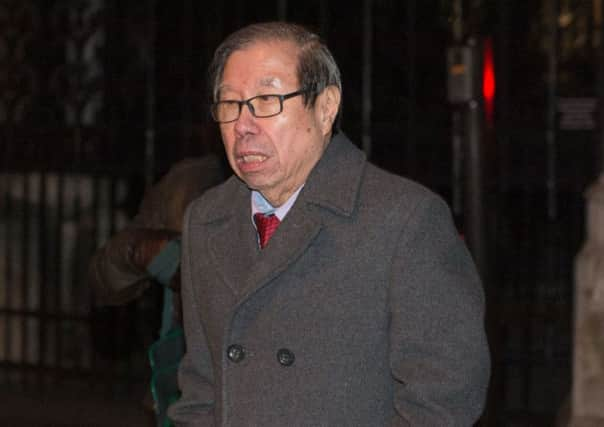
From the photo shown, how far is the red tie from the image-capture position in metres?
3.18

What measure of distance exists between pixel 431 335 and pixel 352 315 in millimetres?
162

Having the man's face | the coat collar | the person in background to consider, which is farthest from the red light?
the man's face

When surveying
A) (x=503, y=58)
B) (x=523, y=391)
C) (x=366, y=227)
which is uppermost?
(x=503, y=58)

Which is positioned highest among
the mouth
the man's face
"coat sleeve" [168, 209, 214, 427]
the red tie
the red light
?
the red light

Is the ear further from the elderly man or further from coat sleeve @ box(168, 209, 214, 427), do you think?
coat sleeve @ box(168, 209, 214, 427)

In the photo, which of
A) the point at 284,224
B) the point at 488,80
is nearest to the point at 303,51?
the point at 284,224

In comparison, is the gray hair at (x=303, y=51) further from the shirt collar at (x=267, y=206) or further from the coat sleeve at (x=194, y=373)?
the coat sleeve at (x=194, y=373)

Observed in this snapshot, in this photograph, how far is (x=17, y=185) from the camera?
30.4 feet

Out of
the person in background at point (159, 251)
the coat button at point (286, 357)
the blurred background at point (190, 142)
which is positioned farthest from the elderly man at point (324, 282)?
the blurred background at point (190, 142)

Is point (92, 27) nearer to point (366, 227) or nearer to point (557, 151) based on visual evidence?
Answer: point (557, 151)

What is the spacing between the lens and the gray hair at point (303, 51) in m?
3.04

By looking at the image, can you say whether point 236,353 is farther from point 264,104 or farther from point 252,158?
point 264,104

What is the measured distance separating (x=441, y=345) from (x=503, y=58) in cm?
528

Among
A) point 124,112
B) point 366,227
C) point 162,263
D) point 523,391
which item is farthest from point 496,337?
point 366,227
